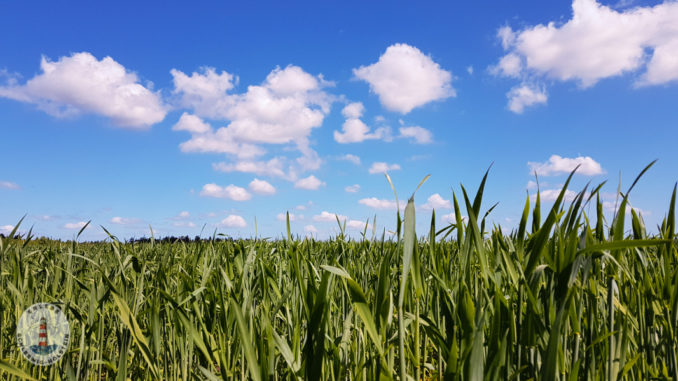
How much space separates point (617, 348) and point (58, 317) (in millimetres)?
1939

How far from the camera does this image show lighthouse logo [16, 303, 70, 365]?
1.55m

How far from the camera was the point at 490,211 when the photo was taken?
1457 millimetres

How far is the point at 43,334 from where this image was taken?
1.60 m

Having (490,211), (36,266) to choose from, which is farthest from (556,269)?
(36,266)

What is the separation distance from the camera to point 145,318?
2051mm

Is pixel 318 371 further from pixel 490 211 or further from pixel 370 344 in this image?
pixel 490 211

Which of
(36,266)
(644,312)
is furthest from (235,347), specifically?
(36,266)

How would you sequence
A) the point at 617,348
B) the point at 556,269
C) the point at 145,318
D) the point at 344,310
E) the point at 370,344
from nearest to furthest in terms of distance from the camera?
the point at 556,269 → the point at 617,348 → the point at 370,344 → the point at 344,310 → the point at 145,318

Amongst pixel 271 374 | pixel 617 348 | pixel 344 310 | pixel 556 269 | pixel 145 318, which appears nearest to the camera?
pixel 556 269

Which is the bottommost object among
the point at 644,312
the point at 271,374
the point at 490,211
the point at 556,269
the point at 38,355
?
the point at 38,355

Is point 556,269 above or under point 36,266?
above

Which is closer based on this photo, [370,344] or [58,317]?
[370,344]

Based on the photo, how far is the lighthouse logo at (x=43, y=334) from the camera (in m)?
1.55

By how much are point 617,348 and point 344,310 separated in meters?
0.92
